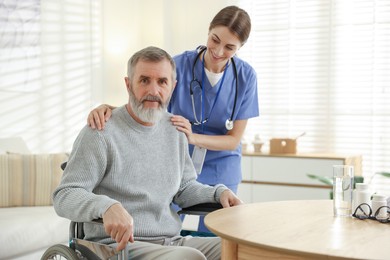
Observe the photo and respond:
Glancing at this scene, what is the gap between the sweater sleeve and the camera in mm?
1887

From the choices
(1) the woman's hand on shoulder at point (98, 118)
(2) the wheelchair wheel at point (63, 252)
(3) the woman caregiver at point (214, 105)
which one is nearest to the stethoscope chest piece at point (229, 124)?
(3) the woman caregiver at point (214, 105)

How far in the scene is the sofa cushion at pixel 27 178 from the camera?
374 cm

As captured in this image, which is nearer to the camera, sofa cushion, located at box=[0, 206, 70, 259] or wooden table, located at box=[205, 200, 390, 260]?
wooden table, located at box=[205, 200, 390, 260]

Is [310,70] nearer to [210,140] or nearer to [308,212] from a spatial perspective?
[210,140]

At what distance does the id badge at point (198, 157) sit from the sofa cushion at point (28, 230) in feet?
3.81

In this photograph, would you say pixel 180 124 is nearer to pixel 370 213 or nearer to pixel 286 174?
pixel 370 213

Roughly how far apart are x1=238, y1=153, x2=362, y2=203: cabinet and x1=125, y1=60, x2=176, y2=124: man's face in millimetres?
2915

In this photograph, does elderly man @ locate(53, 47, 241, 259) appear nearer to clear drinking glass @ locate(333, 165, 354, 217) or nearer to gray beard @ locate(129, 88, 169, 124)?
gray beard @ locate(129, 88, 169, 124)

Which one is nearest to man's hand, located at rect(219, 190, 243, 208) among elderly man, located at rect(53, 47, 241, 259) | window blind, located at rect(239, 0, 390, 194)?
elderly man, located at rect(53, 47, 241, 259)

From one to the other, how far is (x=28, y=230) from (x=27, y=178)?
52 cm

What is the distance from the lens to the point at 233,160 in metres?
2.91

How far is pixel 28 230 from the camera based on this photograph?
3375 millimetres

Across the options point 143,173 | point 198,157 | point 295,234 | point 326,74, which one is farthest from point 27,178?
point 326,74

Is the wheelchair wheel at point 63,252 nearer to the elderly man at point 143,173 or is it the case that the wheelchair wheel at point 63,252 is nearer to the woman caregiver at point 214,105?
the elderly man at point 143,173
